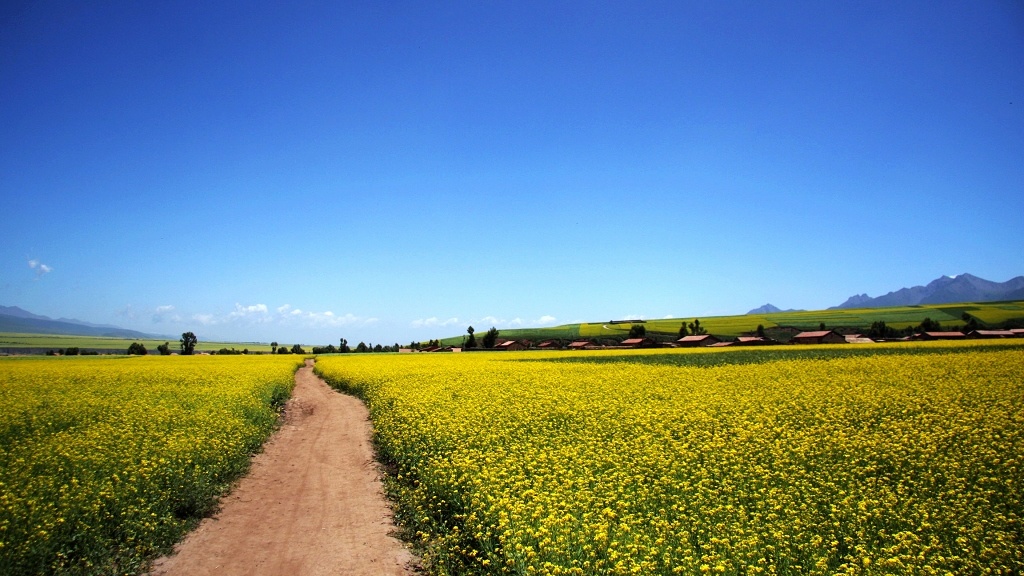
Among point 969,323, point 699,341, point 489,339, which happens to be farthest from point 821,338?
point 489,339

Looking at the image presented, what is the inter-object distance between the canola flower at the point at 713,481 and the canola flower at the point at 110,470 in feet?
12.7

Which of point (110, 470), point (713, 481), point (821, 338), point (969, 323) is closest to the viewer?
point (713, 481)

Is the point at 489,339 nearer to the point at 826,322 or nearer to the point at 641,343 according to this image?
the point at 641,343

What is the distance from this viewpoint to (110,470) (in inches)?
363

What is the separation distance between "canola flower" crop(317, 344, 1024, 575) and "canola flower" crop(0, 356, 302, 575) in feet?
12.7

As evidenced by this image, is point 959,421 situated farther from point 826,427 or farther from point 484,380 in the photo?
point 484,380

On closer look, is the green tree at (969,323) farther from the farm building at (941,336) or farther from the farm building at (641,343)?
the farm building at (641,343)

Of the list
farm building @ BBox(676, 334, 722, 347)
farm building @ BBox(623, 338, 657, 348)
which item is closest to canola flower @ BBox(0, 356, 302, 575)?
farm building @ BBox(676, 334, 722, 347)

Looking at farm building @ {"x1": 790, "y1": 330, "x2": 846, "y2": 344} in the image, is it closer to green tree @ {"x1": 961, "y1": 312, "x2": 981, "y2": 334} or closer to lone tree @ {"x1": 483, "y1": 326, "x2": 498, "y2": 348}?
green tree @ {"x1": 961, "y1": 312, "x2": 981, "y2": 334}

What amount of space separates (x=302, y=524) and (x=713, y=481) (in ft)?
24.1

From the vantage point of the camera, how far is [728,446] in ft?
32.2

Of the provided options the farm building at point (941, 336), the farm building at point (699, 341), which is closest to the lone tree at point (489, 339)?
the farm building at point (699, 341)

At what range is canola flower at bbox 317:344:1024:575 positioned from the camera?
555 cm

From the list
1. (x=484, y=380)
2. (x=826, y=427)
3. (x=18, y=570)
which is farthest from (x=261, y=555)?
(x=484, y=380)
